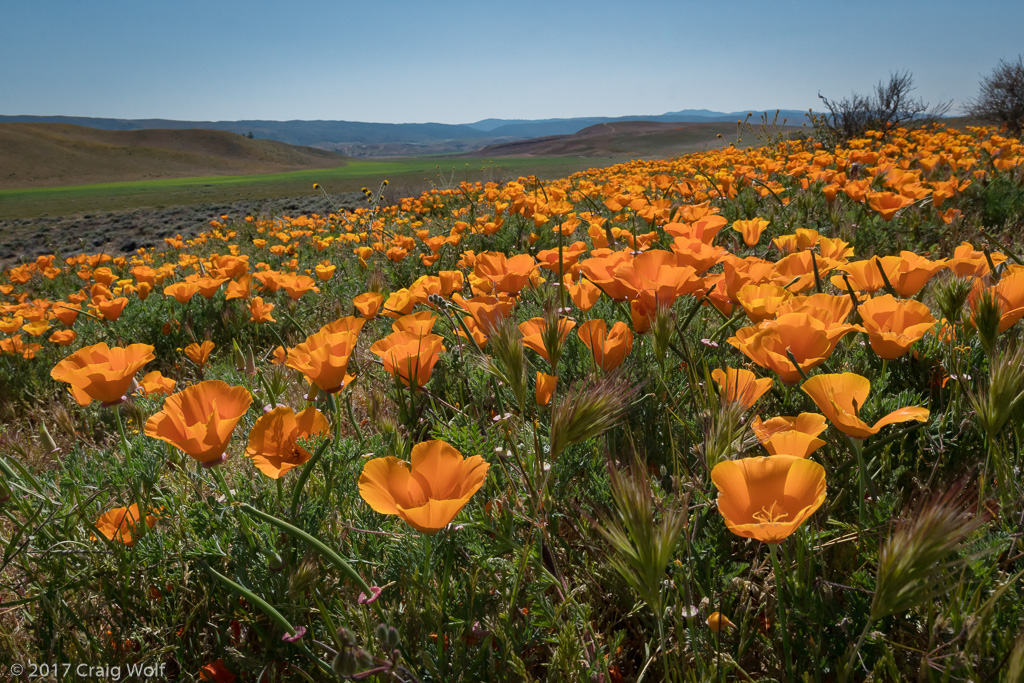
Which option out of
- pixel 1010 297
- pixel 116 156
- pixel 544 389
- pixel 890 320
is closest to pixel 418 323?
pixel 544 389

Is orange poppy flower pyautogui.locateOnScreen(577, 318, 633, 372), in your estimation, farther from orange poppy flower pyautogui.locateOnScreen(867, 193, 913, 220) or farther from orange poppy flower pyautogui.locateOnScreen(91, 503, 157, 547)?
orange poppy flower pyautogui.locateOnScreen(867, 193, 913, 220)

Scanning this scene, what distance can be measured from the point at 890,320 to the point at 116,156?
68.3 metres

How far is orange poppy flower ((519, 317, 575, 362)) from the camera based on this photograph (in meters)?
1.12

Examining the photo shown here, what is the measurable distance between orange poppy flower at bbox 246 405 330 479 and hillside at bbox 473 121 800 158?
166 ft

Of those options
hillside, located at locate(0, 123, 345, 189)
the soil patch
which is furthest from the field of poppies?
hillside, located at locate(0, 123, 345, 189)

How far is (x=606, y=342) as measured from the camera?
130 cm

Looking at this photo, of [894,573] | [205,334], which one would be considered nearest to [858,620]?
[894,573]

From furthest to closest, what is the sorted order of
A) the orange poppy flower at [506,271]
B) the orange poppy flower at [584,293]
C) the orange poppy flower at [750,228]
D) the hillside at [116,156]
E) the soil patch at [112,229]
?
1. the hillside at [116,156]
2. the soil patch at [112,229]
3. the orange poppy flower at [750,228]
4. the orange poppy flower at [506,271]
5. the orange poppy flower at [584,293]

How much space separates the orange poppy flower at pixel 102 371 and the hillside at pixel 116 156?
182 feet

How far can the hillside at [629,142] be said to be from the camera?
A: 5556 centimetres

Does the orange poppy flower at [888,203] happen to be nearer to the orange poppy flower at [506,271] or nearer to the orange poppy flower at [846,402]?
the orange poppy flower at [506,271]

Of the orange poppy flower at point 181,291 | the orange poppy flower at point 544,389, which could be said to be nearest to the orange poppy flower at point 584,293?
the orange poppy flower at point 544,389

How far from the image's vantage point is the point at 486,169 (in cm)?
939

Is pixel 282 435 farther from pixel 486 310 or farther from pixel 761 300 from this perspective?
pixel 761 300
